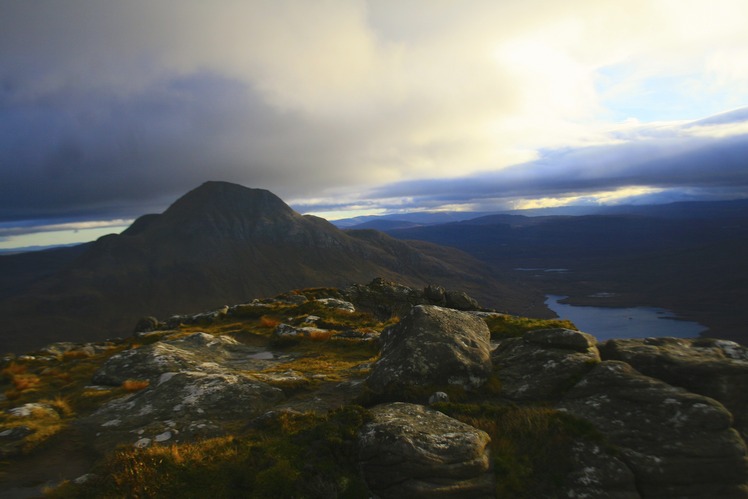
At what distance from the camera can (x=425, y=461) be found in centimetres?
945

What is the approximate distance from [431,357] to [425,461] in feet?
17.8

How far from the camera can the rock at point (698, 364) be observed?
11008mm

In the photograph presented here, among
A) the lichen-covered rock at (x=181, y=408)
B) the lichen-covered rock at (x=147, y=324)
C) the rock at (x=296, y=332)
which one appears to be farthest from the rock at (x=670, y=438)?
the lichen-covered rock at (x=147, y=324)

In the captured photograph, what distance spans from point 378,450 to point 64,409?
1559 cm

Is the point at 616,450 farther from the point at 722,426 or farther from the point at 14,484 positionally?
the point at 14,484

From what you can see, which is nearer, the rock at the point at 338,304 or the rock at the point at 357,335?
the rock at the point at 357,335

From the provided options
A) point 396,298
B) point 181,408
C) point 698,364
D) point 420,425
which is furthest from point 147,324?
point 698,364

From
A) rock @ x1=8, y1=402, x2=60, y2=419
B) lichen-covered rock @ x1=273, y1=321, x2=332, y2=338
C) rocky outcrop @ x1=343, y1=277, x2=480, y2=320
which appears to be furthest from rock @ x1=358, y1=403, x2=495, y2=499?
rocky outcrop @ x1=343, y1=277, x2=480, y2=320

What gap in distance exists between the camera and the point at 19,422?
14656 millimetres

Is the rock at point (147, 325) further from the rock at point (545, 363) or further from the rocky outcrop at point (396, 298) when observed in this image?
the rock at point (545, 363)

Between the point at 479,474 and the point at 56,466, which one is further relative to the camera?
the point at 56,466

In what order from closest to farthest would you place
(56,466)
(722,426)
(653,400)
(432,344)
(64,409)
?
(722,426)
(653,400)
(56,466)
(432,344)
(64,409)

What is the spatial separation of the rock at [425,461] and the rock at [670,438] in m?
3.73

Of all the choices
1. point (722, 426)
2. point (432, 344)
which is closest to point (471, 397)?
point (432, 344)
